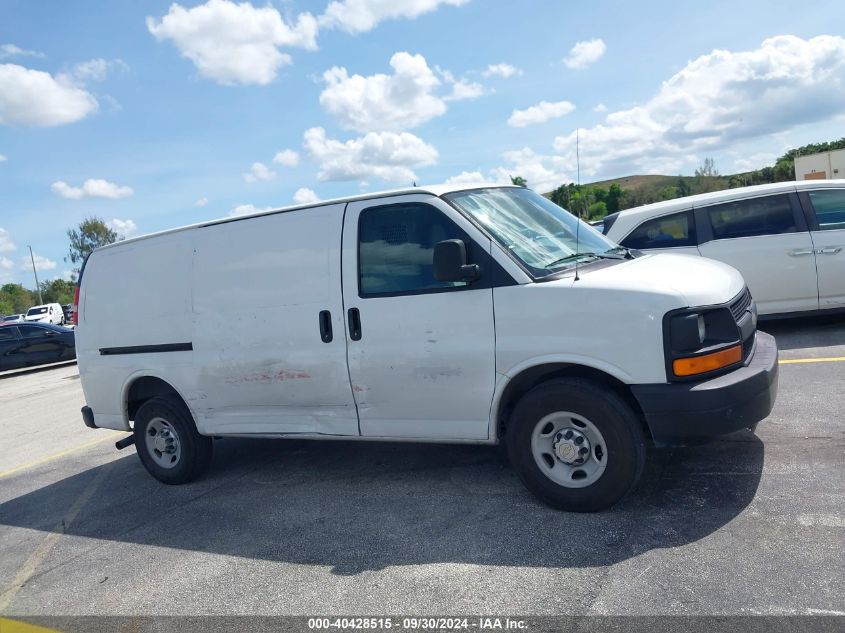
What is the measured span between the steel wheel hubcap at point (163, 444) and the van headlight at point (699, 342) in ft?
13.4

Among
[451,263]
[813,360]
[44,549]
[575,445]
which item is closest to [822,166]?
[813,360]

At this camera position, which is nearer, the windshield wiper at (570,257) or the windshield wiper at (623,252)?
the windshield wiper at (570,257)

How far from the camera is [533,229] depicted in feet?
15.3

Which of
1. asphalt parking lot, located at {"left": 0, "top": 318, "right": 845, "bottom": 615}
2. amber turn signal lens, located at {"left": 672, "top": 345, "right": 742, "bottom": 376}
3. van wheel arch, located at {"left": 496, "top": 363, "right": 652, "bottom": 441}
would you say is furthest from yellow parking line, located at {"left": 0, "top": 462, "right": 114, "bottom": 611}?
amber turn signal lens, located at {"left": 672, "top": 345, "right": 742, "bottom": 376}

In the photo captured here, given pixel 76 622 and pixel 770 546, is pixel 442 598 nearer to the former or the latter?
pixel 770 546

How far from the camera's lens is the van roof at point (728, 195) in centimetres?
831

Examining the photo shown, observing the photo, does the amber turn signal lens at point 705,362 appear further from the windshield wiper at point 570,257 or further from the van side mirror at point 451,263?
the van side mirror at point 451,263

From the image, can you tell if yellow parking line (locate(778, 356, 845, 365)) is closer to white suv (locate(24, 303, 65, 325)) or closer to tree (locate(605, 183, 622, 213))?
white suv (locate(24, 303, 65, 325))

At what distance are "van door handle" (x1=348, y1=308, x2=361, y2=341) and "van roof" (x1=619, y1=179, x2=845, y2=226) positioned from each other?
5378 mm

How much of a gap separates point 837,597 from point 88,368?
19.1ft

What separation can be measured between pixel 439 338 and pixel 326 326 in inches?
34.1

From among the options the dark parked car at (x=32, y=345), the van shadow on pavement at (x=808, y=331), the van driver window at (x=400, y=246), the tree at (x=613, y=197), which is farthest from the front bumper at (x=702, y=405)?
the tree at (x=613, y=197)

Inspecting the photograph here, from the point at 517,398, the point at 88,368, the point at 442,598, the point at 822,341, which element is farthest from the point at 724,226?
the point at 88,368

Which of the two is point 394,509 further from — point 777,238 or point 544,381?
point 777,238
